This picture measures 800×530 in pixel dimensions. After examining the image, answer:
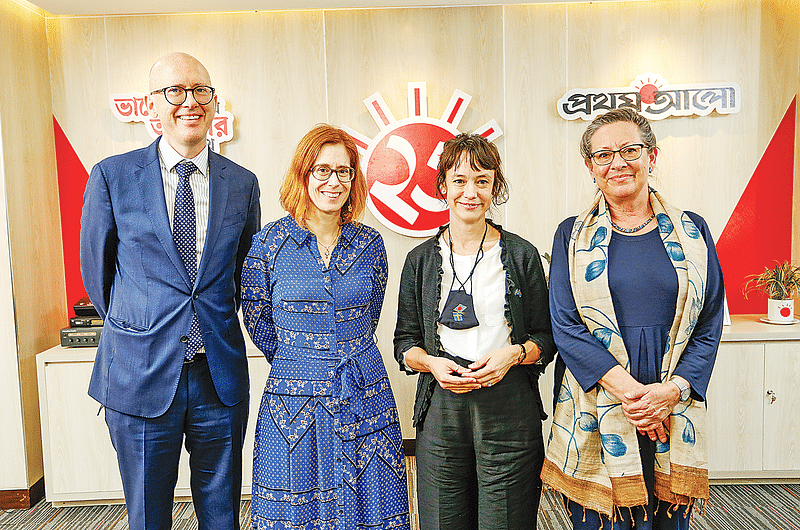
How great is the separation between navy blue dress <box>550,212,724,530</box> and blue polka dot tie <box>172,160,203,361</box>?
1234mm

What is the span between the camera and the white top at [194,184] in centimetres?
196

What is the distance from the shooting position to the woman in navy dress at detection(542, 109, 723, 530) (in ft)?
6.04

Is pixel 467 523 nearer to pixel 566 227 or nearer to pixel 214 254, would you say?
pixel 566 227

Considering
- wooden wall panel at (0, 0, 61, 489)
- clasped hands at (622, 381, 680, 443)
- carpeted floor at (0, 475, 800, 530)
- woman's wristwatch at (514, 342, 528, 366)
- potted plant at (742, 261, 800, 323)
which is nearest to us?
clasped hands at (622, 381, 680, 443)

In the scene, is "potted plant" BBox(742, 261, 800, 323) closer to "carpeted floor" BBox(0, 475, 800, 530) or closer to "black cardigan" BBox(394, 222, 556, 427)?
"carpeted floor" BBox(0, 475, 800, 530)

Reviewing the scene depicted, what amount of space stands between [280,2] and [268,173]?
106 centimetres

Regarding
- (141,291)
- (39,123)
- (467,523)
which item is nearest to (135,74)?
(39,123)

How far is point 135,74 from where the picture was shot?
150 inches

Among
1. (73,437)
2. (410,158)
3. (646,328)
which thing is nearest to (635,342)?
(646,328)

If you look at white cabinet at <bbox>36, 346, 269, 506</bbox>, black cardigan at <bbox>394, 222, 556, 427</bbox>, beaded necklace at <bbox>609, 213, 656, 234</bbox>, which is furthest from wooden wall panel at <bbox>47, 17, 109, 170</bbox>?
beaded necklace at <bbox>609, 213, 656, 234</bbox>

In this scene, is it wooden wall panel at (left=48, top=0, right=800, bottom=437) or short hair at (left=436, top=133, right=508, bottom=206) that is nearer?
short hair at (left=436, top=133, right=508, bottom=206)

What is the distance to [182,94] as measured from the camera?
1904 millimetres

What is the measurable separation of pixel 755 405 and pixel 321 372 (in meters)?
2.83

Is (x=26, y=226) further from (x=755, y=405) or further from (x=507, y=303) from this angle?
(x=755, y=405)
